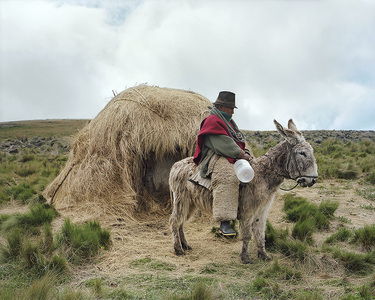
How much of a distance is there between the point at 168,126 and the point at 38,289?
4735 millimetres

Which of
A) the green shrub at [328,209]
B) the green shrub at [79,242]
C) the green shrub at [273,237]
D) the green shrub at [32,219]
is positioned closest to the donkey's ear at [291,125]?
the green shrub at [273,237]

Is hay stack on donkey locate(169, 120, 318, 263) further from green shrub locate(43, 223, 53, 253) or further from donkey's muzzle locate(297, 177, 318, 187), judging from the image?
green shrub locate(43, 223, 53, 253)

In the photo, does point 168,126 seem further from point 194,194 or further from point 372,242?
point 372,242

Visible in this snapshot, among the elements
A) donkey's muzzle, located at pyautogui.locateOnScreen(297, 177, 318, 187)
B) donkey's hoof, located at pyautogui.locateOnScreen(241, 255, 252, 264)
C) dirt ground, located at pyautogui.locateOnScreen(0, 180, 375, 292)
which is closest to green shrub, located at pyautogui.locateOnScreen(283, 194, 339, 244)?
dirt ground, located at pyautogui.locateOnScreen(0, 180, 375, 292)

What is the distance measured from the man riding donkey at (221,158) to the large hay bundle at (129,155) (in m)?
2.38

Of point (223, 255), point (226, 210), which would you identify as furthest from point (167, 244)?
point (226, 210)

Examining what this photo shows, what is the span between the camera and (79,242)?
4.89m

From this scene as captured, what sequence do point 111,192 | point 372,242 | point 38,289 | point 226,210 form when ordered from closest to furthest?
point 38,289
point 226,210
point 372,242
point 111,192

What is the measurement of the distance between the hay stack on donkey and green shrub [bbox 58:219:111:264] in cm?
123

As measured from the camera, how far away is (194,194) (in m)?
5.00

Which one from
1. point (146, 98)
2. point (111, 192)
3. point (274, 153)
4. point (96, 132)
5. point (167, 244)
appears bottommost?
point (167, 244)

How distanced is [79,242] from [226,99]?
3.01m

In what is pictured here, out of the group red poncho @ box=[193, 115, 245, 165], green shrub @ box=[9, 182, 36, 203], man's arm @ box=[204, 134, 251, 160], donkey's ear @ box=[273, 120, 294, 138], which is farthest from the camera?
green shrub @ box=[9, 182, 36, 203]

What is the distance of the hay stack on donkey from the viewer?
Result: 429 cm
